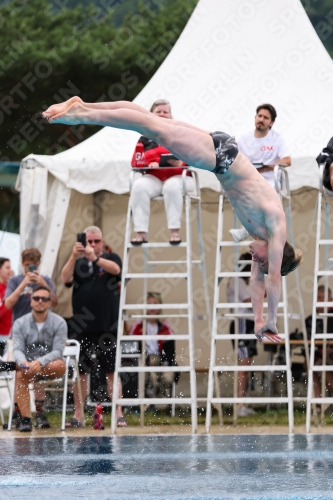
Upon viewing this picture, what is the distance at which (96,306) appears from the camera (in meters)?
10.3

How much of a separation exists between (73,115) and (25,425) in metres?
4.42

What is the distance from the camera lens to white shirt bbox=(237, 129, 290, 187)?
373 inches

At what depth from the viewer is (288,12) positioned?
12.0 meters

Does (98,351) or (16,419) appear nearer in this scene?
(16,419)

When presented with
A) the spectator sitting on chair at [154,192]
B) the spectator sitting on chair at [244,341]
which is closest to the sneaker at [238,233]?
the spectator sitting on chair at [154,192]

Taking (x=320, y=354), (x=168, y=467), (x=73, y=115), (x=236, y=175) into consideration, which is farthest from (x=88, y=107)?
(x=320, y=354)

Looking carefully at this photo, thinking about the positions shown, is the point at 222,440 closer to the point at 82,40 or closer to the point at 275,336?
the point at 275,336

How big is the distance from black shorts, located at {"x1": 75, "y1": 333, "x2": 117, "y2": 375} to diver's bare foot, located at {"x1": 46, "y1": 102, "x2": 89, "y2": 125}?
4.62 meters

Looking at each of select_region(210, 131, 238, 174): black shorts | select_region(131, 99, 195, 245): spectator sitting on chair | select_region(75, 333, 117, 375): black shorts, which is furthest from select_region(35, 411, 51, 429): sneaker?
select_region(210, 131, 238, 174): black shorts

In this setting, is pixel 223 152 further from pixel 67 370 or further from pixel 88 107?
pixel 67 370

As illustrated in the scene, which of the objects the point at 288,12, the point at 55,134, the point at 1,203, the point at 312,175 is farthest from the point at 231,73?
the point at 1,203

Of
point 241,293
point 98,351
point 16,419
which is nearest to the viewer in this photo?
point 16,419

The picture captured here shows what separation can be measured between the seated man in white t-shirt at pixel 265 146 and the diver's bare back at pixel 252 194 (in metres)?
3.01

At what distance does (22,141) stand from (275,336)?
968 inches
